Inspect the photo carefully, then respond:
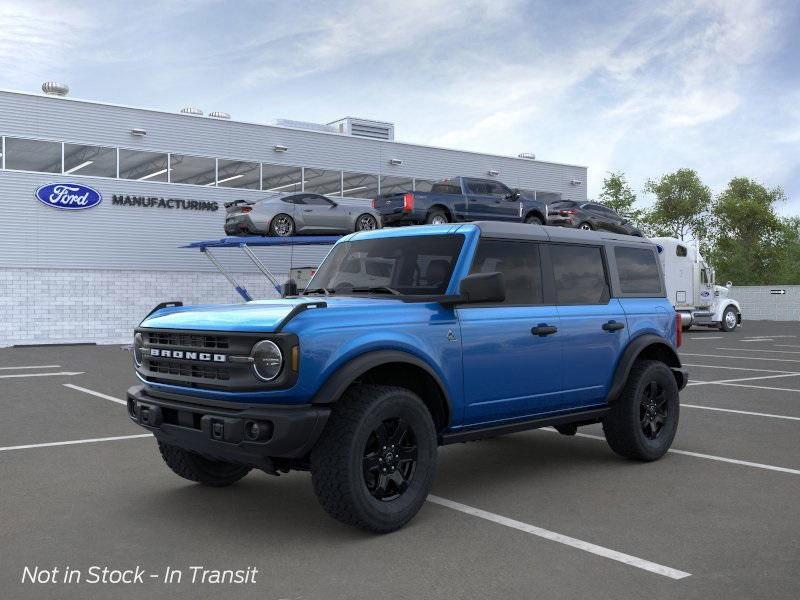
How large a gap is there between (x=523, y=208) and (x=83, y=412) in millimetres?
14644

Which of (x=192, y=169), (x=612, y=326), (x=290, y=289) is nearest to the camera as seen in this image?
(x=290, y=289)

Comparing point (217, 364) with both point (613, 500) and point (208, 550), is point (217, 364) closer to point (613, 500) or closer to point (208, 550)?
point (208, 550)

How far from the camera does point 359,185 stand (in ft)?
110

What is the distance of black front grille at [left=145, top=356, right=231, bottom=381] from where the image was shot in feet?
16.1

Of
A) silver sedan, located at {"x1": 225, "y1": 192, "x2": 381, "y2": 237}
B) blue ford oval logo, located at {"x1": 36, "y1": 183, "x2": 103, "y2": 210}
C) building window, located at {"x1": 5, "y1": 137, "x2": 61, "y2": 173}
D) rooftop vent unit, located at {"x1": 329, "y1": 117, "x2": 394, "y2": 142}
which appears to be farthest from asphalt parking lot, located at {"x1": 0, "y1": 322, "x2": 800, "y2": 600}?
rooftop vent unit, located at {"x1": 329, "y1": 117, "x2": 394, "y2": 142}

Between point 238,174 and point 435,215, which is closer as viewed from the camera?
point 435,215

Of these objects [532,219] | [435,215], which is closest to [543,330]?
[435,215]

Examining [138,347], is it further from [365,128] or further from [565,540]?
[365,128]

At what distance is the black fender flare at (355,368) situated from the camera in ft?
15.3

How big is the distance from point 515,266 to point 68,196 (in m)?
24.3

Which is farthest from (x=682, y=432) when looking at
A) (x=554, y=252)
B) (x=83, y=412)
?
(x=83, y=412)

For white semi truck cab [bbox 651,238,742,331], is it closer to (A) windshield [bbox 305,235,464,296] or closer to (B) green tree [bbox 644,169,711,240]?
(A) windshield [bbox 305,235,464,296]

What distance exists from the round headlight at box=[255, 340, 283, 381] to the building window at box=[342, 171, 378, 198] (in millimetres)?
28698

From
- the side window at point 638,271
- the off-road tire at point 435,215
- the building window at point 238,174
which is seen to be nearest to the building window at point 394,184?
the building window at point 238,174
